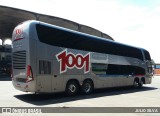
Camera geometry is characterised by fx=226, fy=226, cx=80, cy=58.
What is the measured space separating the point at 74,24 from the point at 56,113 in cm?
→ 3071

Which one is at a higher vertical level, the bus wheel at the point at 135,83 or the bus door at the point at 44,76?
the bus door at the point at 44,76

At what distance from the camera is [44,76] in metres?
10.6

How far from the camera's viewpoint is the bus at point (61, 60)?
10.3 m

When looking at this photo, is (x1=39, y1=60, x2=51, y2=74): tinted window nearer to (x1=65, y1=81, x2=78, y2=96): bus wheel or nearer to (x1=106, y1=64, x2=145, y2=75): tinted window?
(x1=65, y1=81, x2=78, y2=96): bus wheel

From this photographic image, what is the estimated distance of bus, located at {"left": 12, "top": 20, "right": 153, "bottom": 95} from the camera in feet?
33.7

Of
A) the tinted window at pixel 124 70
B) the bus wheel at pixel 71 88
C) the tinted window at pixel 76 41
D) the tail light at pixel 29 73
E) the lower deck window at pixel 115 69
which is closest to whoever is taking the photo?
the tail light at pixel 29 73

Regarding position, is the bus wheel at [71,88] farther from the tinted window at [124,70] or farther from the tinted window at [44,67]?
the tinted window at [124,70]

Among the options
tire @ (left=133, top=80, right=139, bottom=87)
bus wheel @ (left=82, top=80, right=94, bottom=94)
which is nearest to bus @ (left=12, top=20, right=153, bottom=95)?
bus wheel @ (left=82, top=80, right=94, bottom=94)

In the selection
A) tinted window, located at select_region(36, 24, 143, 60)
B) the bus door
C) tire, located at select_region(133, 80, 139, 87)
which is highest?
tinted window, located at select_region(36, 24, 143, 60)

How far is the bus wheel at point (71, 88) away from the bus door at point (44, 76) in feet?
4.74

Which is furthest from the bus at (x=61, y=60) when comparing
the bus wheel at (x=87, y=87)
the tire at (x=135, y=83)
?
the tire at (x=135, y=83)

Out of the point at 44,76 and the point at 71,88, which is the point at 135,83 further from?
the point at 44,76

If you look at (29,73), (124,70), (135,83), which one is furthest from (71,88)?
(135,83)

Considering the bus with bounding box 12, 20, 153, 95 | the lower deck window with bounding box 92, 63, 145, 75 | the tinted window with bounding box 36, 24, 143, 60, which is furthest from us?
the lower deck window with bounding box 92, 63, 145, 75
